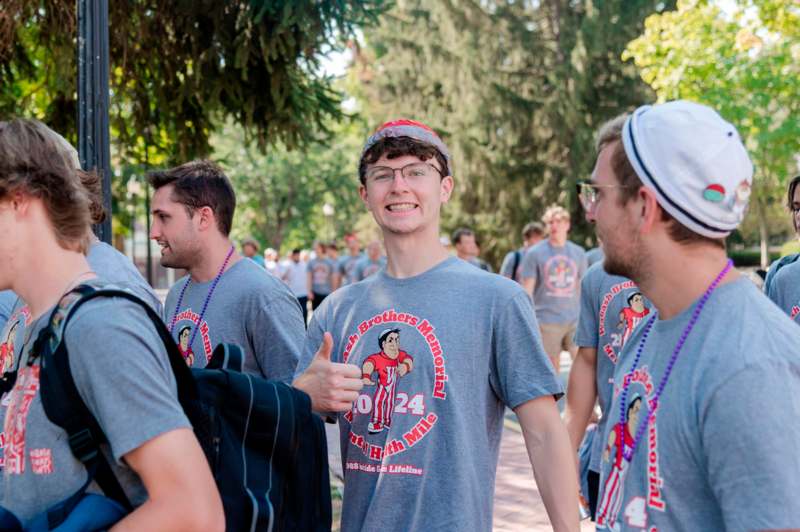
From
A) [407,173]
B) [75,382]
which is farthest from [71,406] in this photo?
[407,173]

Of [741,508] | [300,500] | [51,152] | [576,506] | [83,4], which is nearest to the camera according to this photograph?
[741,508]

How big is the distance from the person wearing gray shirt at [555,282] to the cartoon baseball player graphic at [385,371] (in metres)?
7.41

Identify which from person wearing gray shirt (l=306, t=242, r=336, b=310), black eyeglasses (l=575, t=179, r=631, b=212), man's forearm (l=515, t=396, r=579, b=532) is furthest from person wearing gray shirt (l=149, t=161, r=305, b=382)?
person wearing gray shirt (l=306, t=242, r=336, b=310)

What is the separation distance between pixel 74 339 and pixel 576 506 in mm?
1588

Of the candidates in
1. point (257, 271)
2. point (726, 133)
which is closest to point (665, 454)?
point (726, 133)

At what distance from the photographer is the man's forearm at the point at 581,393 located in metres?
4.55

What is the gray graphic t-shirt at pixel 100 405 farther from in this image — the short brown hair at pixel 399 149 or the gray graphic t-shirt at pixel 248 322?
the gray graphic t-shirt at pixel 248 322

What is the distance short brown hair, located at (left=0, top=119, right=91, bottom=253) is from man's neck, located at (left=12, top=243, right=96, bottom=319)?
4 cm

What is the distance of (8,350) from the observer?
3344 millimetres

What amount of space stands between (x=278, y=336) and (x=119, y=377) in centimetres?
217

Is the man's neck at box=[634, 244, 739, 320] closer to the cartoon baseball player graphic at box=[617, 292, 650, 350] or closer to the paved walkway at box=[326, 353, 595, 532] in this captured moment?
the cartoon baseball player graphic at box=[617, 292, 650, 350]

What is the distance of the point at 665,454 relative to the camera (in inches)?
76.7

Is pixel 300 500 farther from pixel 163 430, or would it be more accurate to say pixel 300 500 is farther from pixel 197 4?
pixel 197 4

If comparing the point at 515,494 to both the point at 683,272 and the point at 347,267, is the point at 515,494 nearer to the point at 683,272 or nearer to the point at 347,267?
the point at 683,272
